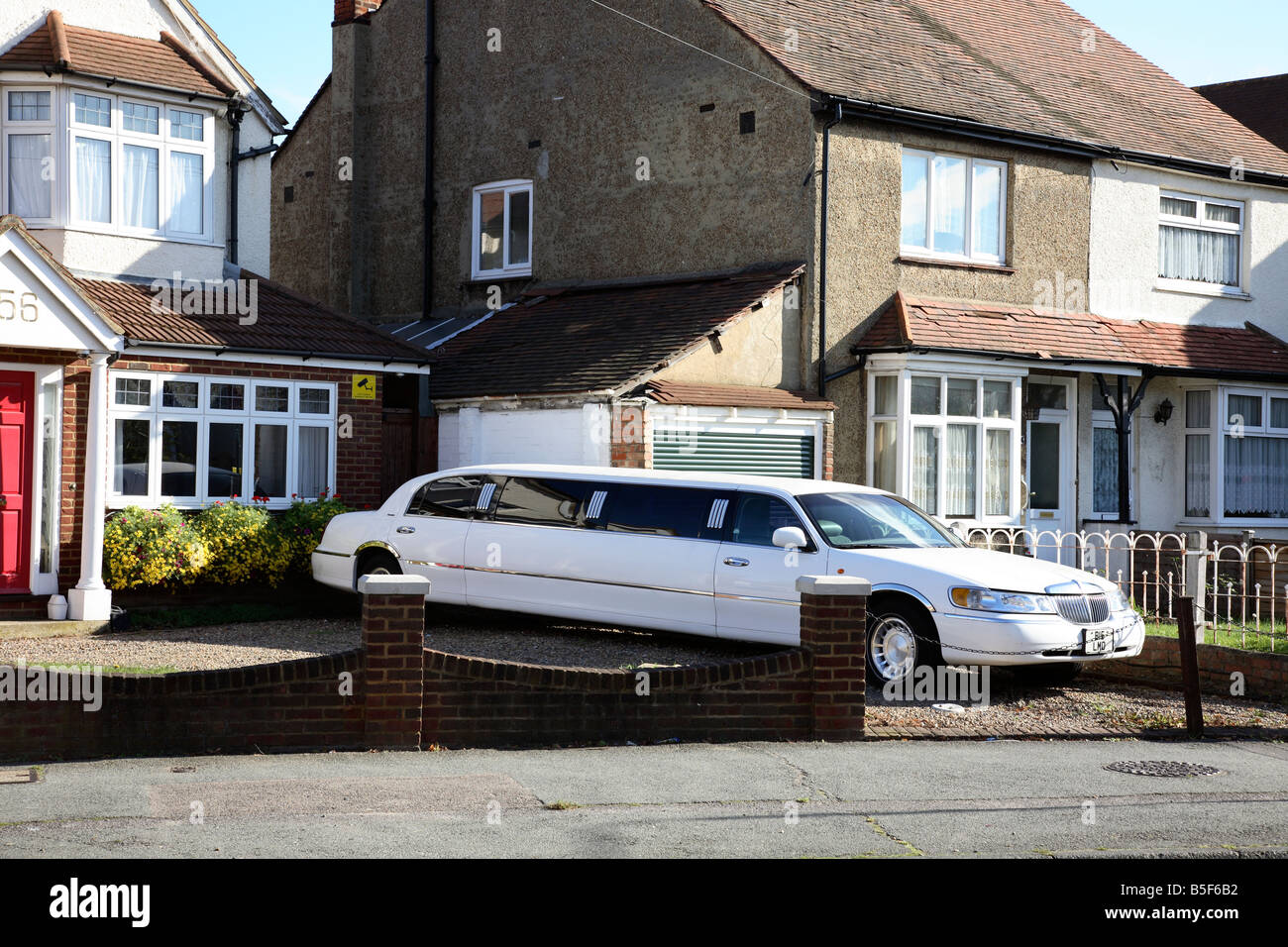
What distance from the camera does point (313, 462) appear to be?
1753cm

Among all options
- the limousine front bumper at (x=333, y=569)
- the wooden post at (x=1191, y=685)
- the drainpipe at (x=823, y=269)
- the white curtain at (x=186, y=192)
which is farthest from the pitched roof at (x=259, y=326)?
the wooden post at (x=1191, y=685)

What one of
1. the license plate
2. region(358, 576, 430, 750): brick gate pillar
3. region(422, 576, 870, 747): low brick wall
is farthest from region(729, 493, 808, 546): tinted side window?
region(358, 576, 430, 750): brick gate pillar

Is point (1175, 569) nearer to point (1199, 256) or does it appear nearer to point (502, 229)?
point (1199, 256)

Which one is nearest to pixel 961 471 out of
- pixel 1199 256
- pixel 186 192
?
pixel 1199 256

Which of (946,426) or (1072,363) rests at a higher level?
(1072,363)

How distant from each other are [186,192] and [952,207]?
9.53 m

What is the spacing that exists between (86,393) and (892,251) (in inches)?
382

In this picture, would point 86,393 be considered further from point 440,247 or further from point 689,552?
point 440,247

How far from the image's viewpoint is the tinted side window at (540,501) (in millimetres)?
13695

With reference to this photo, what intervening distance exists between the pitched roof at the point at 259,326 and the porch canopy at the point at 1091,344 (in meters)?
5.91

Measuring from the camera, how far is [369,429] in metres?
17.8

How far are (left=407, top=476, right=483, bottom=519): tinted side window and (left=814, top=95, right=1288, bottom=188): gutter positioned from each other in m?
6.68

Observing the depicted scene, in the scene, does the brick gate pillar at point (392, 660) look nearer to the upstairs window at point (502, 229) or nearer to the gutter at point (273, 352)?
the gutter at point (273, 352)

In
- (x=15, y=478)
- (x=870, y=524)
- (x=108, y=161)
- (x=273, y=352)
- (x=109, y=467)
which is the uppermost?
(x=108, y=161)
